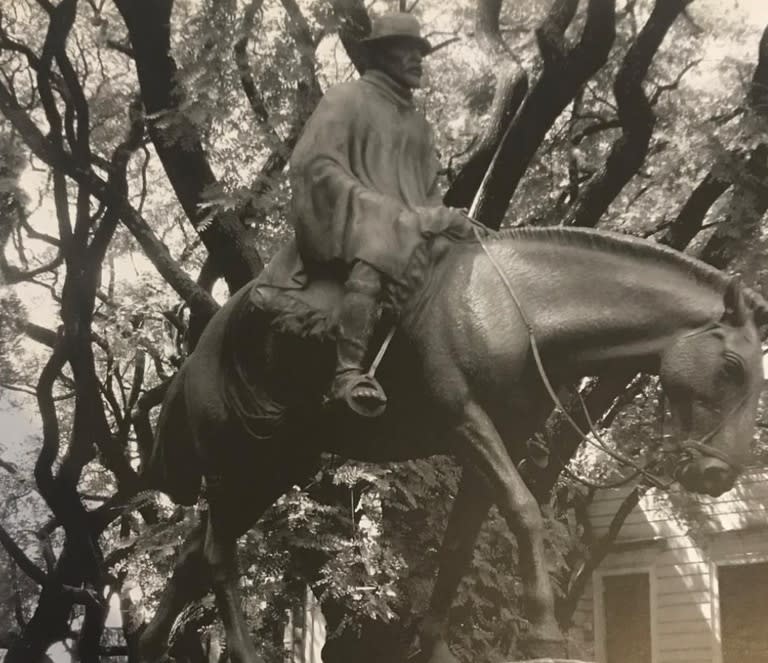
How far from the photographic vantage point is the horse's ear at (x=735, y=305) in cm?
513

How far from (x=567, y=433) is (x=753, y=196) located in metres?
2.68

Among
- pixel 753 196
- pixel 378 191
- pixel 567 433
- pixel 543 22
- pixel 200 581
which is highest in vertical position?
pixel 543 22

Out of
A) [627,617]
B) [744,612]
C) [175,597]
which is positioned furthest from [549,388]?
[627,617]

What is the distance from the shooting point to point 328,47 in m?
12.6

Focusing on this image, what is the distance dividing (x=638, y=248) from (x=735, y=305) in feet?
1.75

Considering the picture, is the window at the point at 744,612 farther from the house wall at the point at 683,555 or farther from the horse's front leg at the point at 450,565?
the horse's front leg at the point at 450,565

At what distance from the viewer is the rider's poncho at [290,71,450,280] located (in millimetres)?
5496

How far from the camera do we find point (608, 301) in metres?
5.34

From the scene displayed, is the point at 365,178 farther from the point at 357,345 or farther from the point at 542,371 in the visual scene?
the point at 542,371

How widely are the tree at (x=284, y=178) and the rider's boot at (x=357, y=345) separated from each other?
285cm

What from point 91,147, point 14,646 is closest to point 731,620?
point 14,646

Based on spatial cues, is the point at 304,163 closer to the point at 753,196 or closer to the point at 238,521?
the point at 238,521

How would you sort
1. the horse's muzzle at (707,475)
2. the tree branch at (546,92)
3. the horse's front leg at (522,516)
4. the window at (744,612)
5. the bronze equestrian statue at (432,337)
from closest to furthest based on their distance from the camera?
the horse's front leg at (522,516) < the horse's muzzle at (707,475) < the bronze equestrian statue at (432,337) < the tree branch at (546,92) < the window at (744,612)

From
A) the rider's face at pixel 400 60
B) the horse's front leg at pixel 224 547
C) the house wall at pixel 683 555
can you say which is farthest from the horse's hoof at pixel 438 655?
the house wall at pixel 683 555
